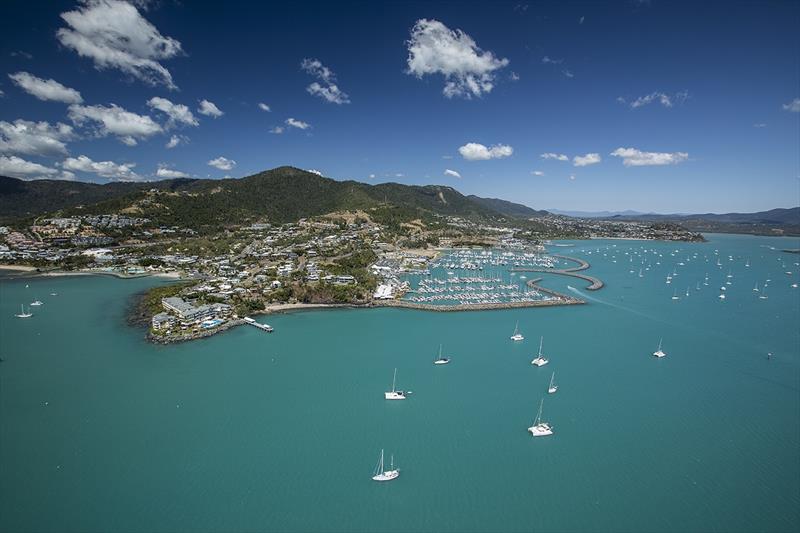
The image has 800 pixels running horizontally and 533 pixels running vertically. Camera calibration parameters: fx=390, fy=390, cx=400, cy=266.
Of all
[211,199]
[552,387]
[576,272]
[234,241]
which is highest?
[211,199]

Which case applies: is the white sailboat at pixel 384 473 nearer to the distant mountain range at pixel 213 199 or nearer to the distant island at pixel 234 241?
the distant island at pixel 234 241

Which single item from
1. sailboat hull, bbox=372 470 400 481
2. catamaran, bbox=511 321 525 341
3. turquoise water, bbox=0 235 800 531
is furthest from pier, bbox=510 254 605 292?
sailboat hull, bbox=372 470 400 481

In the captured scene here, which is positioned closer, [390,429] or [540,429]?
[540,429]

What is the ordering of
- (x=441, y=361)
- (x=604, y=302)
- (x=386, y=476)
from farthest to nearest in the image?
(x=604, y=302) → (x=441, y=361) → (x=386, y=476)

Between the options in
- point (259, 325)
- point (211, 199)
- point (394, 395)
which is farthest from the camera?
point (211, 199)

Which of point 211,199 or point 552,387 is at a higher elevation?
point 211,199

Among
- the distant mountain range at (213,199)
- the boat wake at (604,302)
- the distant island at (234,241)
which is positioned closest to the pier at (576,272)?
the boat wake at (604,302)

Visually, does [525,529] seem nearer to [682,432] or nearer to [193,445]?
[682,432]

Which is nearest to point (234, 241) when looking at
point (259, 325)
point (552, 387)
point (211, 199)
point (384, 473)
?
point (211, 199)

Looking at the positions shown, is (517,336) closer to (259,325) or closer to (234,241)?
(259,325)
